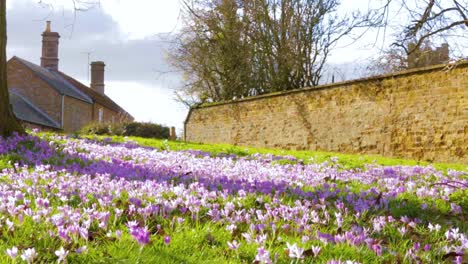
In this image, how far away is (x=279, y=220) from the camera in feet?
16.6

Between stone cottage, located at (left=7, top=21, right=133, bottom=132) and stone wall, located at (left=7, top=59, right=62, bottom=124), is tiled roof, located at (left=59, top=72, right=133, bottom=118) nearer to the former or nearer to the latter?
stone cottage, located at (left=7, top=21, right=133, bottom=132)

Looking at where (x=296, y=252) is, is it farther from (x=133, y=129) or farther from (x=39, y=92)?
(x=39, y=92)

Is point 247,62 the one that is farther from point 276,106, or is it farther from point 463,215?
point 463,215

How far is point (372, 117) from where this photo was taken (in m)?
20.0

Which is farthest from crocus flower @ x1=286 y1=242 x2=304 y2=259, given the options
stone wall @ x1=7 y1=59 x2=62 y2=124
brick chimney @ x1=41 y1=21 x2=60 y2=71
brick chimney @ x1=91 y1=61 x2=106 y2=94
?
brick chimney @ x1=91 y1=61 x2=106 y2=94

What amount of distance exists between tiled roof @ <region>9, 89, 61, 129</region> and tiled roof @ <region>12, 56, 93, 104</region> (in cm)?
225

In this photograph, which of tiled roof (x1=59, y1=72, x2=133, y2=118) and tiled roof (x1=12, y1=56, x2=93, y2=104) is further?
tiled roof (x1=59, y1=72, x2=133, y2=118)

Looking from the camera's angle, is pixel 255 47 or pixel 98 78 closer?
pixel 255 47

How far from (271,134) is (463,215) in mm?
17784

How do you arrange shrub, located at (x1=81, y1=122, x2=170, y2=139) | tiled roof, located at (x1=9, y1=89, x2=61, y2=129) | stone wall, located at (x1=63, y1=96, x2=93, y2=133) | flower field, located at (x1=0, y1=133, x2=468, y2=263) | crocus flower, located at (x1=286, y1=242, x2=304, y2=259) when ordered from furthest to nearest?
stone wall, located at (x1=63, y1=96, x2=93, y2=133)
tiled roof, located at (x1=9, y1=89, x2=61, y2=129)
shrub, located at (x1=81, y1=122, x2=170, y2=139)
flower field, located at (x1=0, y1=133, x2=468, y2=263)
crocus flower, located at (x1=286, y1=242, x2=304, y2=259)

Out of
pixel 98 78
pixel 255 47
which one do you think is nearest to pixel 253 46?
pixel 255 47

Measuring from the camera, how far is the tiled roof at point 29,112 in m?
40.1

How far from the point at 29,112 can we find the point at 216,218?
131 feet

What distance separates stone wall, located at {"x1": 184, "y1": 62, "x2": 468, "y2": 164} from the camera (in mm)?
17438
